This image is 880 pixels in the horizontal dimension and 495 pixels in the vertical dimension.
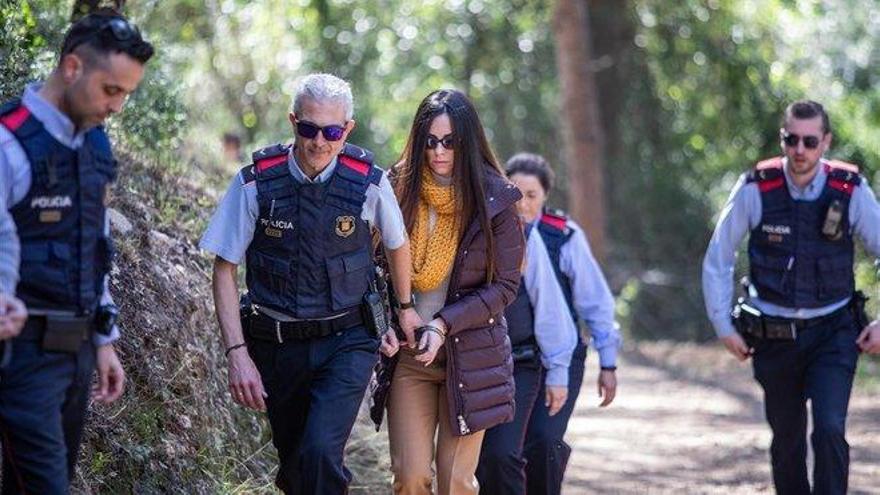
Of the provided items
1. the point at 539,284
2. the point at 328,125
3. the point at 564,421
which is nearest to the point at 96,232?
the point at 328,125

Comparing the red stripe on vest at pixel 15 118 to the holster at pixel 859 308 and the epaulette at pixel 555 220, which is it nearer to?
the epaulette at pixel 555 220

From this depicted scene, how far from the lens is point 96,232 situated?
16.3 ft

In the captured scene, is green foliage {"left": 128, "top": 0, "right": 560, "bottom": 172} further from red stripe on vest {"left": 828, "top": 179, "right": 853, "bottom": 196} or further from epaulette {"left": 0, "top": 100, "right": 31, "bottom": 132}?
epaulette {"left": 0, "top": 100, "right": 31, "bottom": 132}

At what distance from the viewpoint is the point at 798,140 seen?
26.6ft

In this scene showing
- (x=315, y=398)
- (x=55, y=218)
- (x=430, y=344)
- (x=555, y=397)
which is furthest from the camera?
(x=555, y=397)

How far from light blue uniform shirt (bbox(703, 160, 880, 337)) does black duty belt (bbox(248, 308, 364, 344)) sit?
3015 mm

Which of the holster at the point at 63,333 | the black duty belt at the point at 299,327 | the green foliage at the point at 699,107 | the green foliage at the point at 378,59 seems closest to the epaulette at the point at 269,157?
the black duty belt at the point at 299,327

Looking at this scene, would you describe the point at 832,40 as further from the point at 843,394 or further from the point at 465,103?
the point at 465,103

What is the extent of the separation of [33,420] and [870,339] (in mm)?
4781

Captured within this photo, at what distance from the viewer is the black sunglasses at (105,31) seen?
485cm

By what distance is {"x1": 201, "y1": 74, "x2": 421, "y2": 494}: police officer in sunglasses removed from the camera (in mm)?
5852

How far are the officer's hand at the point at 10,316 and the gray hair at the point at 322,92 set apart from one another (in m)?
1.64

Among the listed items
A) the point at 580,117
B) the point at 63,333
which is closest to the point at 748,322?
the point at 63,333

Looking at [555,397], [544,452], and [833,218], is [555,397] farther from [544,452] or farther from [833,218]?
[833,218]
